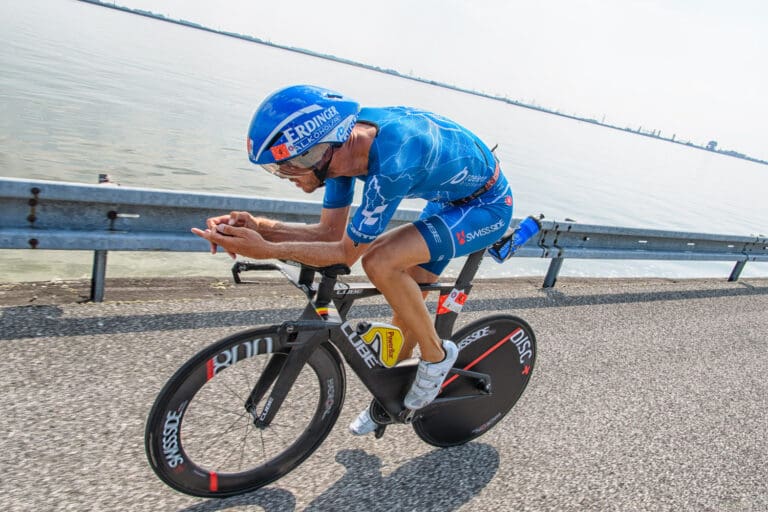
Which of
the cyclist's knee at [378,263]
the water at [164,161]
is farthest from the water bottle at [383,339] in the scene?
the water at [164,161]

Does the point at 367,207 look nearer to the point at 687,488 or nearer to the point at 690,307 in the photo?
the point at 687,488

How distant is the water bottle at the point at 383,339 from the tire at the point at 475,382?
0.41 meters

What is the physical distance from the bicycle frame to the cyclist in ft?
0.32

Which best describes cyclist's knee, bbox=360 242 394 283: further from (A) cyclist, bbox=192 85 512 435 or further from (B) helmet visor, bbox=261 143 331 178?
(B) helmet visor, bbox=261 143 331 178

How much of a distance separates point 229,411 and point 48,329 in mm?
1462

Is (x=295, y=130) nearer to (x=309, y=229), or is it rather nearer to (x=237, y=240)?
(x=237, y=240)

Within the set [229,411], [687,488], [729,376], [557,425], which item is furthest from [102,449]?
[729,376]

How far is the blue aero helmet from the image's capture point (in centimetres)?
207

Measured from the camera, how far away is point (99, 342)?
11.3 ft

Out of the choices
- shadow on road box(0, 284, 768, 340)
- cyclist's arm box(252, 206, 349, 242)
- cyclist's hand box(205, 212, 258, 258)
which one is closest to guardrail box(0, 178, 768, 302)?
shadow on road box(0, 284, 768, 340)

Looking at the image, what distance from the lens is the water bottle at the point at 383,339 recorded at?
262 cm

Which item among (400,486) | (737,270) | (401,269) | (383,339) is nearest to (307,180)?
(401,269)

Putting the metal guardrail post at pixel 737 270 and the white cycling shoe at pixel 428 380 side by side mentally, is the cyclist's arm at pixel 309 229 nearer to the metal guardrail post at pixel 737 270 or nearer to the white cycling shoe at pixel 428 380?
the white cycling shoe at pixel 428 380

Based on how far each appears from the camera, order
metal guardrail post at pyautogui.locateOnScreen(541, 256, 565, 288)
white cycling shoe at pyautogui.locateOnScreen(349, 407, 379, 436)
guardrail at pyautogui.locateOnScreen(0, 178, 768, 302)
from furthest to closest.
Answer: metal guardrail post at pyautogui.locateOnScreen(541, 256, 565, 288) → guardrail at pyautogui.locateOnScreen(0, 178, 768, 302) → white cycling shoe at pyautogui.locateOnScreen(349, 407, 379, 436)
